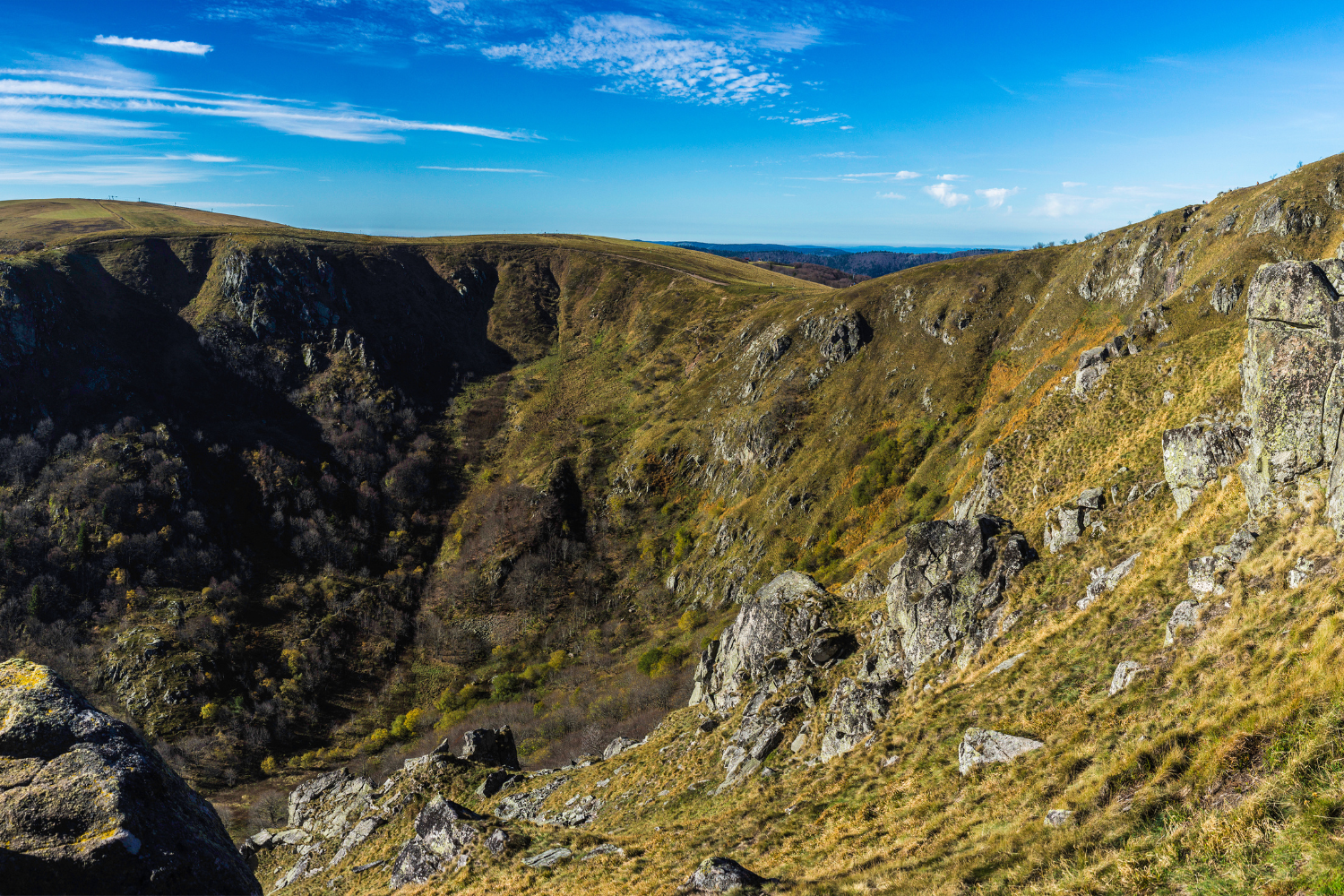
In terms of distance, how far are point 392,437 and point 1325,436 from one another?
178604 millimetres

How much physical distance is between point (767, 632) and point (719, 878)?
77.4 feet

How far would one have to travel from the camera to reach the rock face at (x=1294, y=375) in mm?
20656

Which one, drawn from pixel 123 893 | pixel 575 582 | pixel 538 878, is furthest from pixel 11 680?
pixel 575 582

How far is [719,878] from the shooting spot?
682 inches

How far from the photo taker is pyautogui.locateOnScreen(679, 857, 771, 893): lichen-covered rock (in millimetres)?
17031

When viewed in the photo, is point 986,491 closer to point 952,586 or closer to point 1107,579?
point 952,586

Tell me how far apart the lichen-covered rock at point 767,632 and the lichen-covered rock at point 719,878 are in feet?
61.4

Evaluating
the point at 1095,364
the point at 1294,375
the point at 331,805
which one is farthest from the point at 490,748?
the point at 1095,364

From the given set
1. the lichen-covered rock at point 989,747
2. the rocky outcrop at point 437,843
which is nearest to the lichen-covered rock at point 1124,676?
the lichen-covered rock at point 989,747

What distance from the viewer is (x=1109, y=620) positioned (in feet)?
72.0

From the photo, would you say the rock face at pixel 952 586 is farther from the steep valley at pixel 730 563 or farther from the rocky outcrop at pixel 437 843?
the rocky outcrop at pixel 437 843

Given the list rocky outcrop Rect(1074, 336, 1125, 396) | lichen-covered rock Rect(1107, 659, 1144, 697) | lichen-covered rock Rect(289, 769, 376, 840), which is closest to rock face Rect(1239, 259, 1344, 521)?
lichen-covered rock Rect(1107, 659, 1144, 697)

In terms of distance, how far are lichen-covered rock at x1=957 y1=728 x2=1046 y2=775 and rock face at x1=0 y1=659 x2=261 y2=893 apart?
61.4 feet

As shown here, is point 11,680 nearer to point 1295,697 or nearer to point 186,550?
point 1295,697
